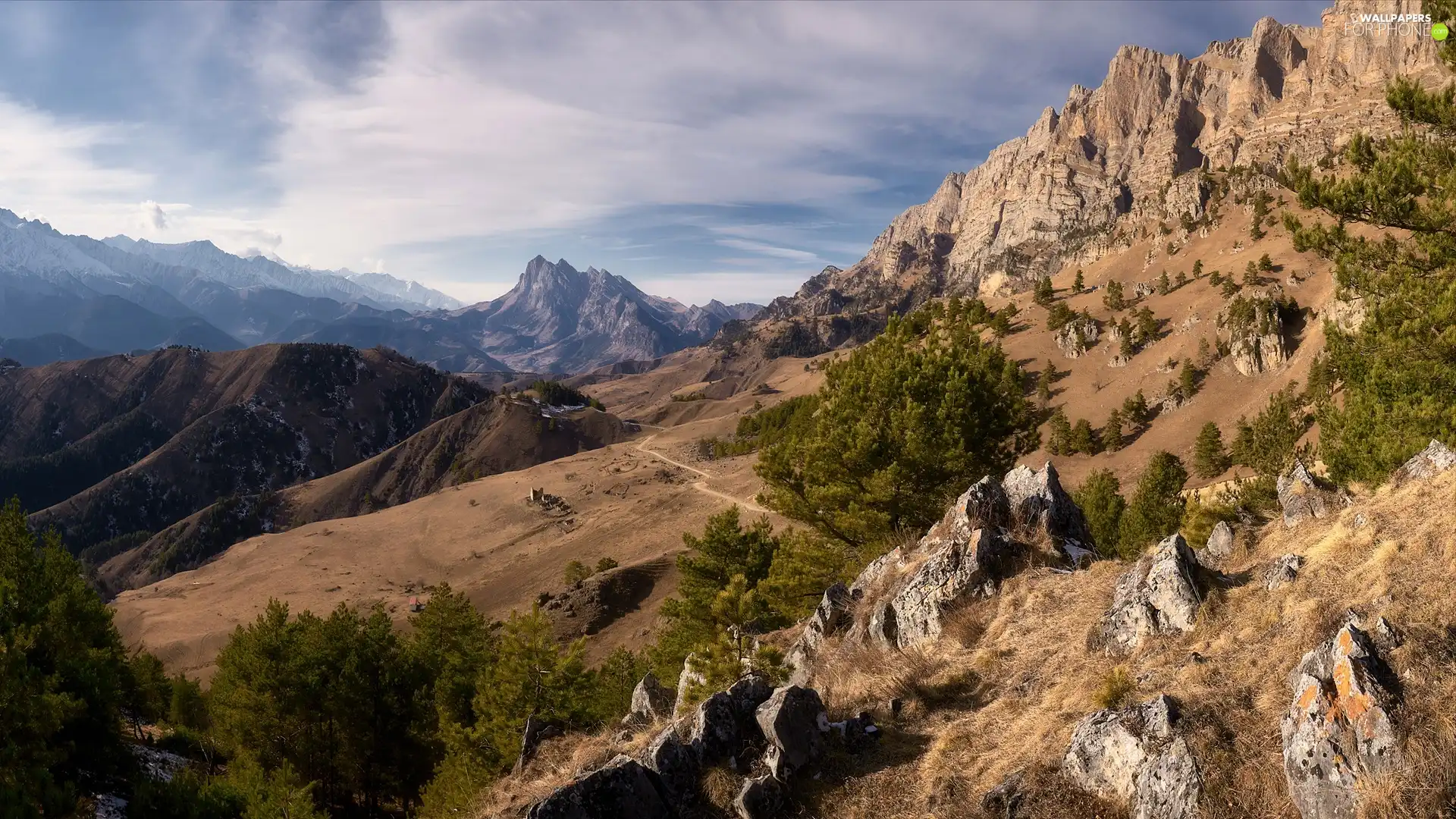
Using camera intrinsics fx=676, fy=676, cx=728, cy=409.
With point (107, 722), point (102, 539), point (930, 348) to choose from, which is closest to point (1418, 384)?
A: point (930, 348)

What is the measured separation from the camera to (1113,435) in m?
68.9

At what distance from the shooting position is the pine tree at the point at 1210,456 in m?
54.3

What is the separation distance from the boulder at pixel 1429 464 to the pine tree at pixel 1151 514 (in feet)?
60.2

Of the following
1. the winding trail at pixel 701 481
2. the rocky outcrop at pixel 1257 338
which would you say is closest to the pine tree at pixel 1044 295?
the rocky outcrop at pixel 1257 338

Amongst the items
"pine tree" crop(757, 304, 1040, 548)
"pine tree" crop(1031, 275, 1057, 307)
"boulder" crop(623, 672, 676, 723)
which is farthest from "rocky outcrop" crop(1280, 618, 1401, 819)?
"pine tree" crop(1031, 275, 1057, 307)

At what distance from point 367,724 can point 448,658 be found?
4.21 meters

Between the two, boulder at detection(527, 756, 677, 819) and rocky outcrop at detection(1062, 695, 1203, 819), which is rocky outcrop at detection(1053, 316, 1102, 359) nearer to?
rocky outcrop at detection(1062, 695, 1203, 819)

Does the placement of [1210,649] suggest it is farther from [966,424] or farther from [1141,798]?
[966,424]

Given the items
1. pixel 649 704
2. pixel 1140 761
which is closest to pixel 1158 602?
pixel 1140 761

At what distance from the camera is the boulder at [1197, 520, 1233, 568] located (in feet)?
43.4

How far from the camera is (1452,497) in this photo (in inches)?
400

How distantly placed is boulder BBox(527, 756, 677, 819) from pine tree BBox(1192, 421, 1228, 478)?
60.1 meters

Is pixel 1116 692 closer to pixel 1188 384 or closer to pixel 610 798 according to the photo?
pixel 610 798

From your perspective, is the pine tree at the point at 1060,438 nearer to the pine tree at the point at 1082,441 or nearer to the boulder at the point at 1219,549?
the pine tree at the point at 1082,441
